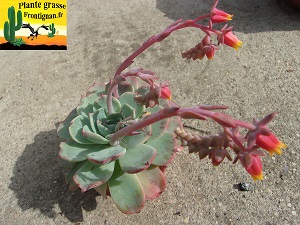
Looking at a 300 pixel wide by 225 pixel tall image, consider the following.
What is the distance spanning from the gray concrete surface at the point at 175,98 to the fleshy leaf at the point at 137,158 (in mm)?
365

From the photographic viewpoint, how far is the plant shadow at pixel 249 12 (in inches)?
107

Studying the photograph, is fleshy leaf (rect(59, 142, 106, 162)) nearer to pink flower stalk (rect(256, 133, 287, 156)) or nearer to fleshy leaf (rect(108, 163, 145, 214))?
fleshy leaf (rect(108, 163, 145, 214))

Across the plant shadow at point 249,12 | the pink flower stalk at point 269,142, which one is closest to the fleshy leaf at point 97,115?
the pink flower stalk at point 269,142

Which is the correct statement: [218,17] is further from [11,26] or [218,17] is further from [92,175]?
[11,26]

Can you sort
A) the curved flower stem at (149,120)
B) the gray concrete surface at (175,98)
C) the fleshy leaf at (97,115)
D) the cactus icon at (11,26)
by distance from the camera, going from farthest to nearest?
the cactus icon at (11,26) → the gray concrete surface at (175,98) → the fleshy leaf at (97,115) → the curved flower stem at (149,120)

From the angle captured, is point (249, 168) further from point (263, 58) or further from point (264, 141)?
point (263, 58)

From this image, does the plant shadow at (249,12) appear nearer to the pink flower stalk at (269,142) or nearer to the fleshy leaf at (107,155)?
the fleshy leaf at (107,155)

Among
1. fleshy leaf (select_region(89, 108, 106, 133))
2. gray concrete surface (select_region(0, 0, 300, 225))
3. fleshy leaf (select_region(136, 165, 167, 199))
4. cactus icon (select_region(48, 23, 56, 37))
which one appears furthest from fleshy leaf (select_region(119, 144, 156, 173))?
cactus icon (select_region(48, 23, 56, 37))

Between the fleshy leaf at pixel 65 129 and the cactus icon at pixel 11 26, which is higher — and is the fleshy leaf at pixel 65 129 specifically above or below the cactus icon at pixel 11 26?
above

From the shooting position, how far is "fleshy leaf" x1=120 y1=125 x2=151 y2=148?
1.49m

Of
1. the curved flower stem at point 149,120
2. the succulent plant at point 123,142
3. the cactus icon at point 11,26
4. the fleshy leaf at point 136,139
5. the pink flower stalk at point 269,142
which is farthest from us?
the cactus icon at point 11,26

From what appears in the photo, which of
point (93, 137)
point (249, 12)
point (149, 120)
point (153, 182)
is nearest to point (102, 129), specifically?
point (93, 137)

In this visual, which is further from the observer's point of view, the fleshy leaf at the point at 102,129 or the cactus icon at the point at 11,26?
the cactus icon at the point at 11,26

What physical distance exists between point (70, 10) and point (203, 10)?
1.09 metres
